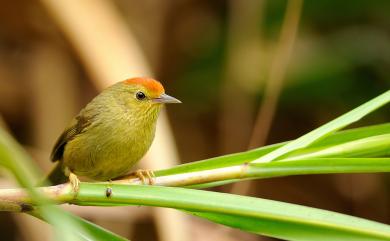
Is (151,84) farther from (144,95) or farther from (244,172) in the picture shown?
(244,172)

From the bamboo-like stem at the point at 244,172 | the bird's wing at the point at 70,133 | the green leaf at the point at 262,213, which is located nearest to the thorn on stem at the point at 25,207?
the bamboo-like stem at the point at 244,172

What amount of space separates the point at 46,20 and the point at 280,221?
3811 millimetres

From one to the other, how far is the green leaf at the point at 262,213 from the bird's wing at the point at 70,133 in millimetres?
1645

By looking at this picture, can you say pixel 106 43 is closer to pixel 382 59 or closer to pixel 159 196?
pixel 382 59

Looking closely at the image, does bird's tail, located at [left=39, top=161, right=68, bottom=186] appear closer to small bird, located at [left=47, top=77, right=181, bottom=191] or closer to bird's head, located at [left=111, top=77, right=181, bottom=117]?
small bird, located at [left=47, top=77, right=181, bottom=191]

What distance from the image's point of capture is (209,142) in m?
5.40

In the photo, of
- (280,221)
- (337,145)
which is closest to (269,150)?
(337,145)

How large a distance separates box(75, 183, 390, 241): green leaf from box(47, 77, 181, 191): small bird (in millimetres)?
1337

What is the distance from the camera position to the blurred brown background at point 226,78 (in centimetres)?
487

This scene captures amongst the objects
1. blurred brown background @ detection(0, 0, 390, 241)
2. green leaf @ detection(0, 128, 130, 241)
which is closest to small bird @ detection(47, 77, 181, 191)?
blurred brown background @ detection(0, 0, 390, 241)

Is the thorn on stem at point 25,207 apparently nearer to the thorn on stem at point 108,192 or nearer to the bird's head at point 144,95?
the thorn on stem at point 108,192

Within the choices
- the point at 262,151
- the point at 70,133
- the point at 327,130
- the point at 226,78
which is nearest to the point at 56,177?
the point at 70,133

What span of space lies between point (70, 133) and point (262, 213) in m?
1.98

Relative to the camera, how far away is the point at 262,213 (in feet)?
5.95
